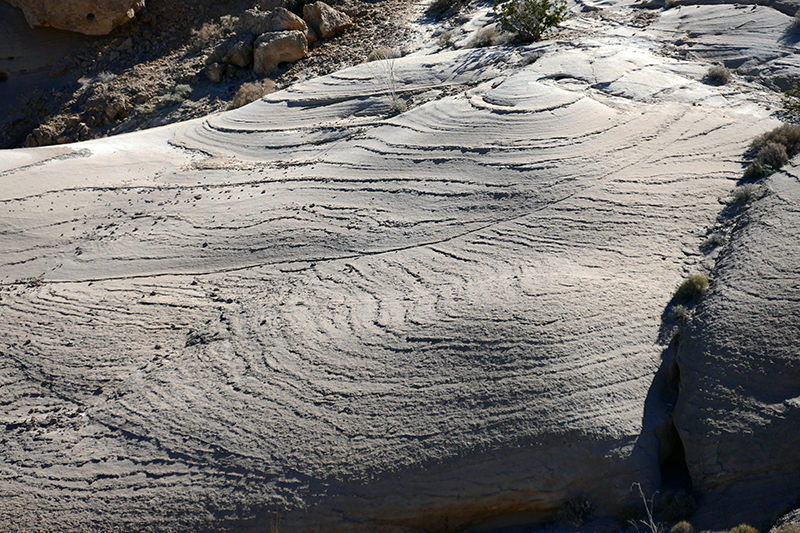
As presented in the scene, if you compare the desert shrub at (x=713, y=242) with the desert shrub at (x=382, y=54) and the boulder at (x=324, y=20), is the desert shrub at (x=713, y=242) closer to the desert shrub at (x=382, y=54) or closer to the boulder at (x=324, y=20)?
the desert shrub at (x=382, y=54)

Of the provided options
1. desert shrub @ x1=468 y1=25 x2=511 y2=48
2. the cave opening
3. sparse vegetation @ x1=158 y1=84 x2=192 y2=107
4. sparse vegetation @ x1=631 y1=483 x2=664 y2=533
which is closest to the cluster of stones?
sparse vegetation @ x1=158 y1=84 x2=192 y2=107

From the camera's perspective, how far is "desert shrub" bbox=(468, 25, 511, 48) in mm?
9203

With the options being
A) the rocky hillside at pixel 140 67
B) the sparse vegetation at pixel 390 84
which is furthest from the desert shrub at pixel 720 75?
the rocky hillside at pixel 140 67

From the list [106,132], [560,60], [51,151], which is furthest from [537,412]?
[106,132]

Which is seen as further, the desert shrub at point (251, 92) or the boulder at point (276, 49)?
the boulder at point (276, 49)

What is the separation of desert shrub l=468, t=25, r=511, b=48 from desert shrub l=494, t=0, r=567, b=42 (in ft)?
0.49

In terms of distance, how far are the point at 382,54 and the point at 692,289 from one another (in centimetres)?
809

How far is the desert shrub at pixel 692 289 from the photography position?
470cm

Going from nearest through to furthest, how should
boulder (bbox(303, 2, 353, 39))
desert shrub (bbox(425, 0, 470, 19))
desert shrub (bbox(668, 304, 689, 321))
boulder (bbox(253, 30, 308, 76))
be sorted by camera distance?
desert shrub (bbox(668, 304, 689, 321))
boulder (bbox(253, 30, 308, 76))
desert shrub (bbox(425, 0, 470, 19))
boulder (bbox(303, 2, 353, 39))

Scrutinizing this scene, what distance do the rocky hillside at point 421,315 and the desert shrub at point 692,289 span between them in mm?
A: 117

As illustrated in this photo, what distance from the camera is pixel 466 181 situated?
20.3 ft

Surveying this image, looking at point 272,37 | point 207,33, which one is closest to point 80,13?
point 207,33

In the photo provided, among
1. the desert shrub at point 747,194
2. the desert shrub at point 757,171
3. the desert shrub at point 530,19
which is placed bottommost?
the desert shrub at point 747,194

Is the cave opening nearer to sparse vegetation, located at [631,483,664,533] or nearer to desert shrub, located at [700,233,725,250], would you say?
sparse vegetation, located at [631,483,664,533]
